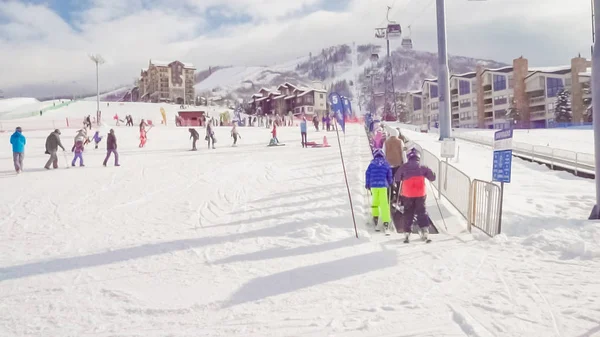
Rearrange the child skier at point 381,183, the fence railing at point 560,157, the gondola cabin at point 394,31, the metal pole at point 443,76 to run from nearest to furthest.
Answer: the child skier at point 381,183
the fence railing at point 560,157
the metal pole at point 443,76
the gondola cabin at point 394,31

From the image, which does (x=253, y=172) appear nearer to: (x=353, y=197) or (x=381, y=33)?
(x=353, y=197)

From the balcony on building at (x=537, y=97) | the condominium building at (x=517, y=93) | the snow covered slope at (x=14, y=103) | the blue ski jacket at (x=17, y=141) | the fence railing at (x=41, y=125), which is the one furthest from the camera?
the snow covered slope at (x=14, y=103)

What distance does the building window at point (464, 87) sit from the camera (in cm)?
7125

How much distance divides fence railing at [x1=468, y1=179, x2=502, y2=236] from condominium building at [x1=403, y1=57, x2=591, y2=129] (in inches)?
1788

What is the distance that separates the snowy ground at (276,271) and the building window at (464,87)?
220 feet

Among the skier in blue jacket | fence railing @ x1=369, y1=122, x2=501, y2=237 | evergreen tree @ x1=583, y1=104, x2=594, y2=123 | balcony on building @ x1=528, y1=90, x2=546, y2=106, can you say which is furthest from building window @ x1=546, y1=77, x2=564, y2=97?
the skier in blue jacket

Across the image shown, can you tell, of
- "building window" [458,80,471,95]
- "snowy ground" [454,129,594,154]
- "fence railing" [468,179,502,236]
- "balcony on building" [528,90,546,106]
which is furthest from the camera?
"building window" [458,80,471,95]

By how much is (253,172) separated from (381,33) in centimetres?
2233

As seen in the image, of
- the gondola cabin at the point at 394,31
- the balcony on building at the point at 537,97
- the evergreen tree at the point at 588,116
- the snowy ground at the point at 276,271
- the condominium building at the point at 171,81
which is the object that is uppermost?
the condominium building at the point at 171,81

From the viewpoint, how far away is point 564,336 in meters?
3.26

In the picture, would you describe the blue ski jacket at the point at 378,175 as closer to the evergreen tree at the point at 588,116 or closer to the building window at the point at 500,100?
the evergreen tree at the point at 588,116

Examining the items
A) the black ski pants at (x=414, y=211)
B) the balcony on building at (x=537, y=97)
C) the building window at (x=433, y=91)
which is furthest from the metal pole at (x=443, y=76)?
the building window at (x=433, y=91)

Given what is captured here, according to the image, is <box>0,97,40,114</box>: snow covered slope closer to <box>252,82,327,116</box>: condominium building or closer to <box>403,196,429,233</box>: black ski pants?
<box>252,82,327,116</box>: condominium building

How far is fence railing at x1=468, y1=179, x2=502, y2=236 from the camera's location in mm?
6662
